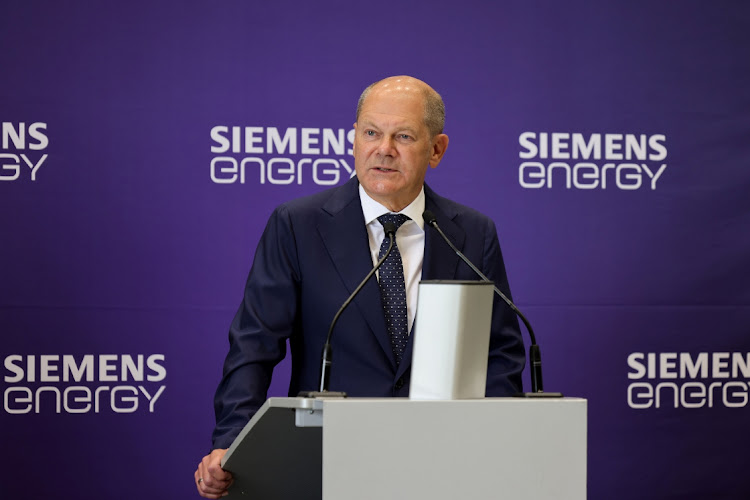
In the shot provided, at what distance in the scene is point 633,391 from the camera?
379 centimetres

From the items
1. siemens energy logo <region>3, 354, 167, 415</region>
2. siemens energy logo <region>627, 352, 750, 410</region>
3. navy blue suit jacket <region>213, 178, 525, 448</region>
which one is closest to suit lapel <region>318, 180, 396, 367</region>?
navy blue suit jacket <region>213, 178, 525, 448</region>

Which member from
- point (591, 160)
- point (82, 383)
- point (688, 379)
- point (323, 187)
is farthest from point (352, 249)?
point (688, 379)

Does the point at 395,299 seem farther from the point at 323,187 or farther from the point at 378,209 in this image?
the point at 323,187

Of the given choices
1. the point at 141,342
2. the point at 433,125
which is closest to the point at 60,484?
the point at 141,342

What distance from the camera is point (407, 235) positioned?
2428 mm

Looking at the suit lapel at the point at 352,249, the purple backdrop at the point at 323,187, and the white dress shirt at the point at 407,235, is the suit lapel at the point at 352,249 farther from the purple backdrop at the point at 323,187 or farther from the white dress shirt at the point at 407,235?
the purple backdrop at the point at 323,187

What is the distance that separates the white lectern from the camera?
146 centimetres

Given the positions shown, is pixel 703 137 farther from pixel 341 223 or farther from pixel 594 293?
pixel 341 223

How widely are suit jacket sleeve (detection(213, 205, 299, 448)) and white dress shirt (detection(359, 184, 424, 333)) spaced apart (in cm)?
19

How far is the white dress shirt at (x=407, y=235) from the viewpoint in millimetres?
2391

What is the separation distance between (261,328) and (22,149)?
1.60 meters

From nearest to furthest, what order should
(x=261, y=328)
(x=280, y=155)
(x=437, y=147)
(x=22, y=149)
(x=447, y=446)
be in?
(x=447, y=446) → (x=261, y=328) → (x=437, y=147) → (x=22, y=149) → (x=280, y=155)

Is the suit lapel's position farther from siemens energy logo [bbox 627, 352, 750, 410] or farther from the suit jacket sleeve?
siemens energy logo [bbox 627, 352, 750, 410]

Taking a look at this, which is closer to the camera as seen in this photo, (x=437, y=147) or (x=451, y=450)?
(x=451, y=450)
